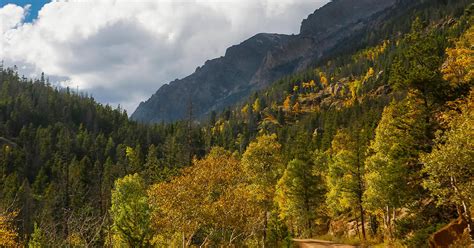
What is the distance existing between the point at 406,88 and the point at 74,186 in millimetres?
84639

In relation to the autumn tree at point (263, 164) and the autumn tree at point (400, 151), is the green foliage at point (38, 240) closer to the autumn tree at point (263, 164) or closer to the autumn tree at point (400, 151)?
the autumn tree at point (263, 164)

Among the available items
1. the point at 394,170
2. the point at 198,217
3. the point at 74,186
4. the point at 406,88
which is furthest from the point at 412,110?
the point at 74,186

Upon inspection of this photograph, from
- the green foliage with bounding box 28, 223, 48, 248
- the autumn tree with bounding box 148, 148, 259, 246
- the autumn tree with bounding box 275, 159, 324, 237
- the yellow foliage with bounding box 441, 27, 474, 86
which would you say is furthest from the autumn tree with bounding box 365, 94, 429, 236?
the green foliage with bounding box 28, 223, 48, 248

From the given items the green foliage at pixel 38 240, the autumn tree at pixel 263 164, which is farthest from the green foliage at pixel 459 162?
the green foliage at pixel 38 240

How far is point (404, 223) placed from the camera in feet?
103

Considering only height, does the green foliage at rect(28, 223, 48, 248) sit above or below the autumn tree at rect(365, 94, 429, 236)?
below

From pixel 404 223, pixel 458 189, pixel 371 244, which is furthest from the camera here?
pixel 371 244

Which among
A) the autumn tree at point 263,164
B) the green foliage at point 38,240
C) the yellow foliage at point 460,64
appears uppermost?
the yellow foliage at point 460,64

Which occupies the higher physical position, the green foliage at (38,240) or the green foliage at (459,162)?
the green foliage at (459,162)

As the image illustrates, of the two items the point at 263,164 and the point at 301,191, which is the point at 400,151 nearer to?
the point at 263,164

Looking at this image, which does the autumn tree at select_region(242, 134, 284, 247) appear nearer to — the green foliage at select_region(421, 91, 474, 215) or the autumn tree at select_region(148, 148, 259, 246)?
the autumn tree at select_region(148, 148, 259, 246)

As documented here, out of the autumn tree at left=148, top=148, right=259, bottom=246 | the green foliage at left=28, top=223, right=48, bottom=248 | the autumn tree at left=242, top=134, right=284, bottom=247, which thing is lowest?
the green foliage at left=28, top=223, right=48, bottom=248

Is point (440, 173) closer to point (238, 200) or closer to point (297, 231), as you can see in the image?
point (238, 200)

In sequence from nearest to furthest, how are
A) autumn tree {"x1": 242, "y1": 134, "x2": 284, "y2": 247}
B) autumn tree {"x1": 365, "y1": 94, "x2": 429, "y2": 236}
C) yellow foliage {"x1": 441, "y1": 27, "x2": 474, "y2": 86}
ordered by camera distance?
yellow foliage {"x1": 441, "y1": 27, "x2": 474, "y2": 86} → autumn tree {"x1": 365, "y1": 94, "x2": 429, "y2": 236} → autumn tree {"x1": 242, "y1": 134, "x2": 284, "y2": 247}
